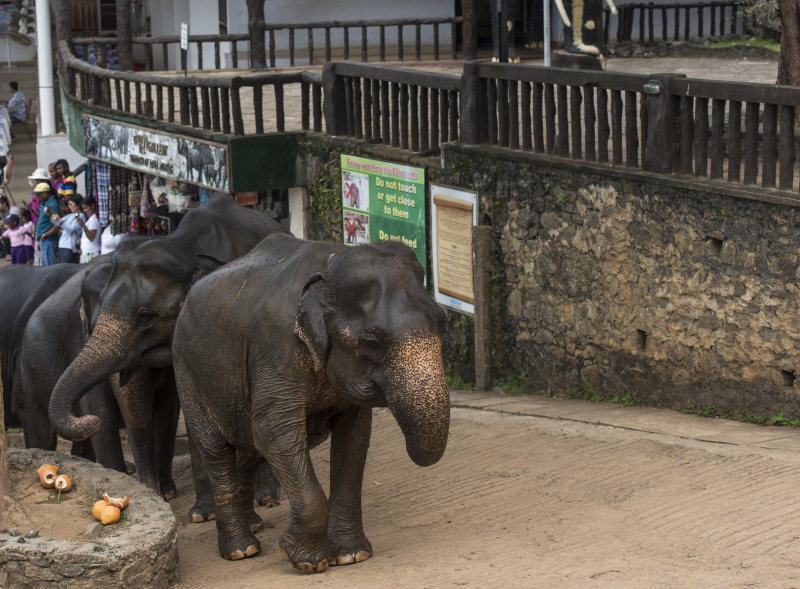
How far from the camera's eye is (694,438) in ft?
21.7

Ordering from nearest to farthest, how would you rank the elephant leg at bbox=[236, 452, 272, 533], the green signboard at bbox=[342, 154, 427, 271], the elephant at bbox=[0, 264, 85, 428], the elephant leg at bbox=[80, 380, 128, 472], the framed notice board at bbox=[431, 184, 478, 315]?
the elephant leg at bbox=[236, 452, 272, 533] → the elephant leg at bbox=[80, 380, 128, 472] → the elephant at bbox=[0, 264, 85, 428] → the framed notice board at bbox=[431, 184, 478, 315] → the green signboard at bbox=[342, 154, 427, 271]

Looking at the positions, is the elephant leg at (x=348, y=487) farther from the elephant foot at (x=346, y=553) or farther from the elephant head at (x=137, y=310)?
the elephant head at (x=137, y=310)

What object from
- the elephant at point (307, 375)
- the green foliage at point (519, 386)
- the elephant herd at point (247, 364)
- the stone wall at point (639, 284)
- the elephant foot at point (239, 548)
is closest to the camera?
the elephant at point (307, 375)

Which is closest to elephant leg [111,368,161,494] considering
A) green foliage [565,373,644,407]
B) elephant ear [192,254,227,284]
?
elephant ear [192,254,227,284]

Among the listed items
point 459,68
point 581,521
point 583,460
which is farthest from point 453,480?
point 459,68

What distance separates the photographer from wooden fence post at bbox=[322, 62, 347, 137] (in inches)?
426

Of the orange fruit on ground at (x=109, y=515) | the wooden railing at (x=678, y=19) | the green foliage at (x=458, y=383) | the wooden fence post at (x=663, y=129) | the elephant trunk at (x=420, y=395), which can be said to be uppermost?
the wooden railing at (x=678, y=19)

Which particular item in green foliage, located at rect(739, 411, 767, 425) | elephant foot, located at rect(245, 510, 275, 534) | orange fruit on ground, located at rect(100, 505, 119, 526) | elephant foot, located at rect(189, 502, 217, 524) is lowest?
elephant foot, located at rect(189, 502, 217, 524)

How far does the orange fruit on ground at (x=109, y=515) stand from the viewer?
207 inches

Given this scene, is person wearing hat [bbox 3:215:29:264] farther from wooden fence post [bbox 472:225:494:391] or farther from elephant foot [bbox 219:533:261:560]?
elephant foot [bbox 219:533:261:560]

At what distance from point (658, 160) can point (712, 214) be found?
649 millimetres

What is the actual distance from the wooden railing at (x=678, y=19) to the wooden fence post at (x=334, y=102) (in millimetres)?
7653

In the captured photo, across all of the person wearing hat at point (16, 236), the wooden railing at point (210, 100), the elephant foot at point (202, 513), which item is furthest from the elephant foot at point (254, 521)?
the person wearing hat at point (16, 236)

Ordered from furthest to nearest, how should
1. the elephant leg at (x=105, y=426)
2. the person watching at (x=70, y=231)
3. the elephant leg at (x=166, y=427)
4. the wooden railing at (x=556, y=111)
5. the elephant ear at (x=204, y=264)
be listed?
the person watching at (x=70, y=231)
the wooden railing at (x=556, y=111)
the elephant leg at (x=166, y=427)
the elephant leg at (x=105, y=426)
the elephant ear at (x=204, y=264)
